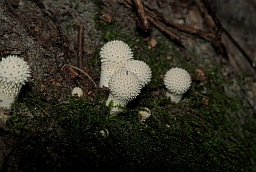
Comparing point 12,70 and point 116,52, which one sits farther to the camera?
point 116,52

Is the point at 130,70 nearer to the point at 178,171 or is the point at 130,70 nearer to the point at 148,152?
the point at 148,152

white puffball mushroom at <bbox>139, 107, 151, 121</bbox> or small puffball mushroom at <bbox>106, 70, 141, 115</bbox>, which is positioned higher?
small puffball mushroom at <bbox>106, 70, 141, 115</bbox>

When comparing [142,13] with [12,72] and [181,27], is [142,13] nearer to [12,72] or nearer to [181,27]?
[181,27]

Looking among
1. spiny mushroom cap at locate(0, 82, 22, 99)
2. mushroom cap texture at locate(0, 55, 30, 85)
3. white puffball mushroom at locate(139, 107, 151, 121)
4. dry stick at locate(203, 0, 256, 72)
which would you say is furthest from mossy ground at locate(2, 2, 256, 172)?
dry stick at locate(203, 0, 256, 72)

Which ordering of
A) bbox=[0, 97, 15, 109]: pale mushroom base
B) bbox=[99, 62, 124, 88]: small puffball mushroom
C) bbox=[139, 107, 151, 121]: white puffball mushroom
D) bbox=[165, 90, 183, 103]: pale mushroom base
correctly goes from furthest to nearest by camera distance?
bbox=[165, 90, 183, 103]: pale mushroom base
bbox=[139, 107, 151, 121]: white puffball mushroom
bbox=[99, 62, 124, 88]: small puffball mushroom
bbox=[0, 97, 15, 109]: pale mushroom base

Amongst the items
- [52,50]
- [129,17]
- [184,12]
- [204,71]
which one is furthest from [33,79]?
[184,12]

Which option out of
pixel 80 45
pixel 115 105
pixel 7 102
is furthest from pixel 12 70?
pixel 80 45

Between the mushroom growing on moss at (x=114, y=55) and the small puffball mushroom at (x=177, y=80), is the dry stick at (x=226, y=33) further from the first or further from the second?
the mushroom growing on moss at (x=114, y=55)

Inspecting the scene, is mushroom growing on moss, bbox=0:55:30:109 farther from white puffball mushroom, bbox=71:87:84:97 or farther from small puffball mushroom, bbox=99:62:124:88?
small puffball mushroom, bbox=99:62:124:88

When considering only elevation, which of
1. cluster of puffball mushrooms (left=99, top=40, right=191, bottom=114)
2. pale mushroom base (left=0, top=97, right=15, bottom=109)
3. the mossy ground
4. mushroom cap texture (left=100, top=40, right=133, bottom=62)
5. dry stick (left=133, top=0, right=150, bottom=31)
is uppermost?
dry stick (left=133, top=0, right=150, bottom=31)
